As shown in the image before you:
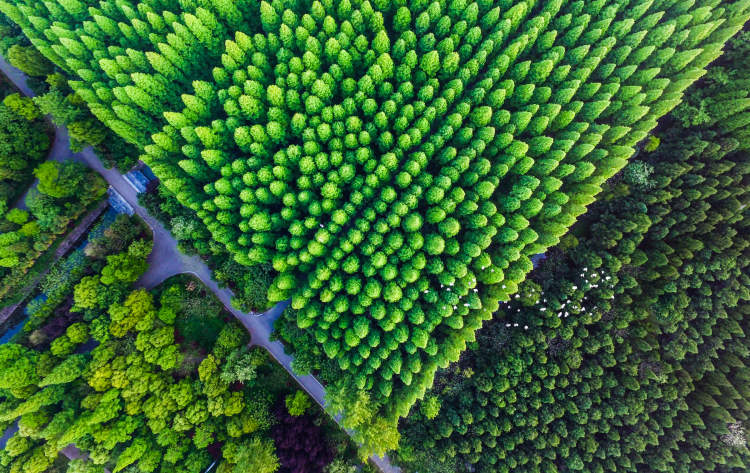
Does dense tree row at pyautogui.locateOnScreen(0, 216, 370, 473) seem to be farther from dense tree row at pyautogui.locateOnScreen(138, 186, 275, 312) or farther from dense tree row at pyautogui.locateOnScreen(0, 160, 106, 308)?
dense tree row at pyautogui.locateOnScreen(138, 186, 275, 312)

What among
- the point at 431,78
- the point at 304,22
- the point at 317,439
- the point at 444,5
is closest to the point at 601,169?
the point at 431,78

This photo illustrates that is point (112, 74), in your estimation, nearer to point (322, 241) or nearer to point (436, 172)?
point (322, 241)

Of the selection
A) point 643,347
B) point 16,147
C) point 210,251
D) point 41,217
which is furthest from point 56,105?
point 643,347

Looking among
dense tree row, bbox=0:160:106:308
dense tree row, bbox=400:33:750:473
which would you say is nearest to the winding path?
dense tree row, bbox=0:160:106:308

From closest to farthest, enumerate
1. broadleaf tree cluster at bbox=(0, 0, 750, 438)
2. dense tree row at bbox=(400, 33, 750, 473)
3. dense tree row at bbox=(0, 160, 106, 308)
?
broadleaf tree cluster at bbox=(0, 0, 750, 438)
dense tree row at bbox=(400, 33, 750, 473)
dense tree row at bbox=(0, 160, 106, 308)

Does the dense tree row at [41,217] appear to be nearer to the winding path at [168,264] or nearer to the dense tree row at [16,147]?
the dense tree row at [16,147]

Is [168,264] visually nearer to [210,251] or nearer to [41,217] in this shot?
[210,251]
